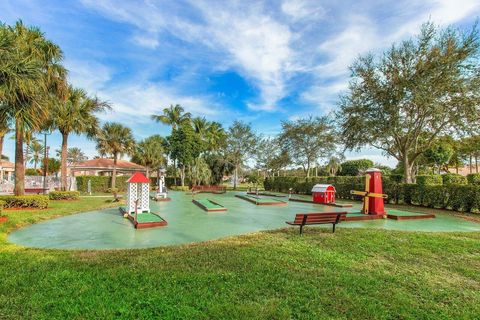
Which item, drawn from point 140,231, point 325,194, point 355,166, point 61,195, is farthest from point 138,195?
point 355,166

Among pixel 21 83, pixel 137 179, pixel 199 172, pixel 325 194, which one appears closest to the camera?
pixel 21 83

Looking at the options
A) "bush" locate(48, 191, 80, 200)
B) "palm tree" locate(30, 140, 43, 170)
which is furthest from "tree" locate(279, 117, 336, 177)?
"palm tree" locate(30, 140, 43, 170)

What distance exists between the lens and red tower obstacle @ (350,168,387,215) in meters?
11.2

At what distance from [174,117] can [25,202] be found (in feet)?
87.4

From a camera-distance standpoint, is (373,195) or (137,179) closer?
(137,179)

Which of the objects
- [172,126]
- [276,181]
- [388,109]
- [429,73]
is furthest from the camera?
[172,126]

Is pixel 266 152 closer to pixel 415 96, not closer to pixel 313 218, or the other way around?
pixel 415 96

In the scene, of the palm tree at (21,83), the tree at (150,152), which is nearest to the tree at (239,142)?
the tree at (150,152)

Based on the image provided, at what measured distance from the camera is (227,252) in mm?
5387

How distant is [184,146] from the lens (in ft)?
113

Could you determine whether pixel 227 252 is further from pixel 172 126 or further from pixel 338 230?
pixel 172 126

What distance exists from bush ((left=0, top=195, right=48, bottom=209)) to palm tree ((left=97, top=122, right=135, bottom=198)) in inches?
617

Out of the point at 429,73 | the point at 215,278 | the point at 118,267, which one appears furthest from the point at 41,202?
the point at 429,73

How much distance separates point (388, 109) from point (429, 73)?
2.82 meters
